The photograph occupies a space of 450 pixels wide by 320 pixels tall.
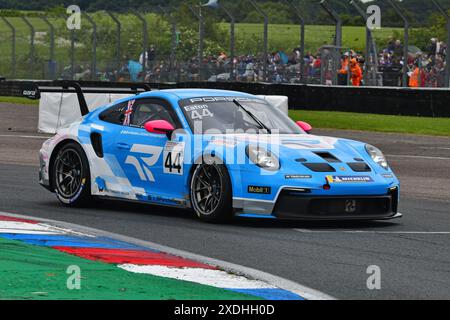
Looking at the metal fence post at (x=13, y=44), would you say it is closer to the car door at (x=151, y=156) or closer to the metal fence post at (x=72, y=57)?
the metal fence post at (x=72, y=57)

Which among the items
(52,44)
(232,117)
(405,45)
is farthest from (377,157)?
(52,44)

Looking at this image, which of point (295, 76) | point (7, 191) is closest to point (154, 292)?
point (7, 191)

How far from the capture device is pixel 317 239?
9516 mm

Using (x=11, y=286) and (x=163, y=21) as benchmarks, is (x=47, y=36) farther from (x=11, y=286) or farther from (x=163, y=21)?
(x=11, y=286)

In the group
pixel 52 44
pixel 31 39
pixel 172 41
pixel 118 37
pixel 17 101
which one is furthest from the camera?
pixel 31 39

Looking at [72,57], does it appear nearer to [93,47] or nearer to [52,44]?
[52,44]

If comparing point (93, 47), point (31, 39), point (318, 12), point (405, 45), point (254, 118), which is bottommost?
point (254, 118)

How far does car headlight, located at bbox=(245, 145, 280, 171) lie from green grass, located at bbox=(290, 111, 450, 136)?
1479 cm

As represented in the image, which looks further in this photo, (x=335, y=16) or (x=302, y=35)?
(x=302, y=35)

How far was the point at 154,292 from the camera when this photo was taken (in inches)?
265

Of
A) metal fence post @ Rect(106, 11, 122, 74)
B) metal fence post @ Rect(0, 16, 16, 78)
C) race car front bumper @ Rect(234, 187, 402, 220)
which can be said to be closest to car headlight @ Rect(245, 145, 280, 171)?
race car front bumper @ Rect(234, 187, 402, 220)

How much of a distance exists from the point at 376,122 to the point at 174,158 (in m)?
16.5

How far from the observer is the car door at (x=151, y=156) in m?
10.7

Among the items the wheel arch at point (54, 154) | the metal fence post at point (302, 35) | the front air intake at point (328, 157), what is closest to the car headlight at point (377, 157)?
the front air intake at point (328, 157)
